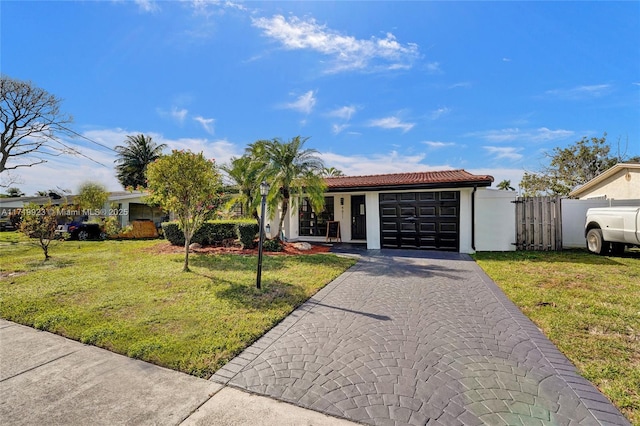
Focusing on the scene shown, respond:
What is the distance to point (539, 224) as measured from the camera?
460 inches

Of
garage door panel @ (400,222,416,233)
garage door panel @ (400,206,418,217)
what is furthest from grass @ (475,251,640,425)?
garage door panel @ (400,206,418,217)

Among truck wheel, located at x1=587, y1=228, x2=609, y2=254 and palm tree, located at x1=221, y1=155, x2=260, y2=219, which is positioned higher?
palm tree, located at x1=221, y1=155, x2=260, y2=219

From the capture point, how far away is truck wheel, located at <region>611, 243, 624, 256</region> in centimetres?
1004

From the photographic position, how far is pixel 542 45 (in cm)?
1023

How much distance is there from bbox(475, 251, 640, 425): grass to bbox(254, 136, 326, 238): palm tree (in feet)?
22.4

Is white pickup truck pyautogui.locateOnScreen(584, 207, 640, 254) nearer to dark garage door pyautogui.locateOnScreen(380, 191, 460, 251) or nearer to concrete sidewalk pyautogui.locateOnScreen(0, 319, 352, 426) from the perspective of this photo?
dark garage door pyautogui.locateOnScreen(380, 191, 460, 251)

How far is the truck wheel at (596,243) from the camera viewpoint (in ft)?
33.5

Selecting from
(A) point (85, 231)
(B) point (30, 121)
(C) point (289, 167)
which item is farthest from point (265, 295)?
(B) point (30, 121)

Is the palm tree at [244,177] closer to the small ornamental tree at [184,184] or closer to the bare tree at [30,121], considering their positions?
the small ornamental tree at [184,184]

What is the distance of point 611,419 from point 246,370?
3538 mm

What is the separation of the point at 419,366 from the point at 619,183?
18003 mm

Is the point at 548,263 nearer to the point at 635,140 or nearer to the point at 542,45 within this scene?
the point at 542,45

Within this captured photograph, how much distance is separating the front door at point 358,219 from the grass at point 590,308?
20.1ft

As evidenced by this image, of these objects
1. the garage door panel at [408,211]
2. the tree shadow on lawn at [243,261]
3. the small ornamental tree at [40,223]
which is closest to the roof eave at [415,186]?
the garage door panel at [408,211]
